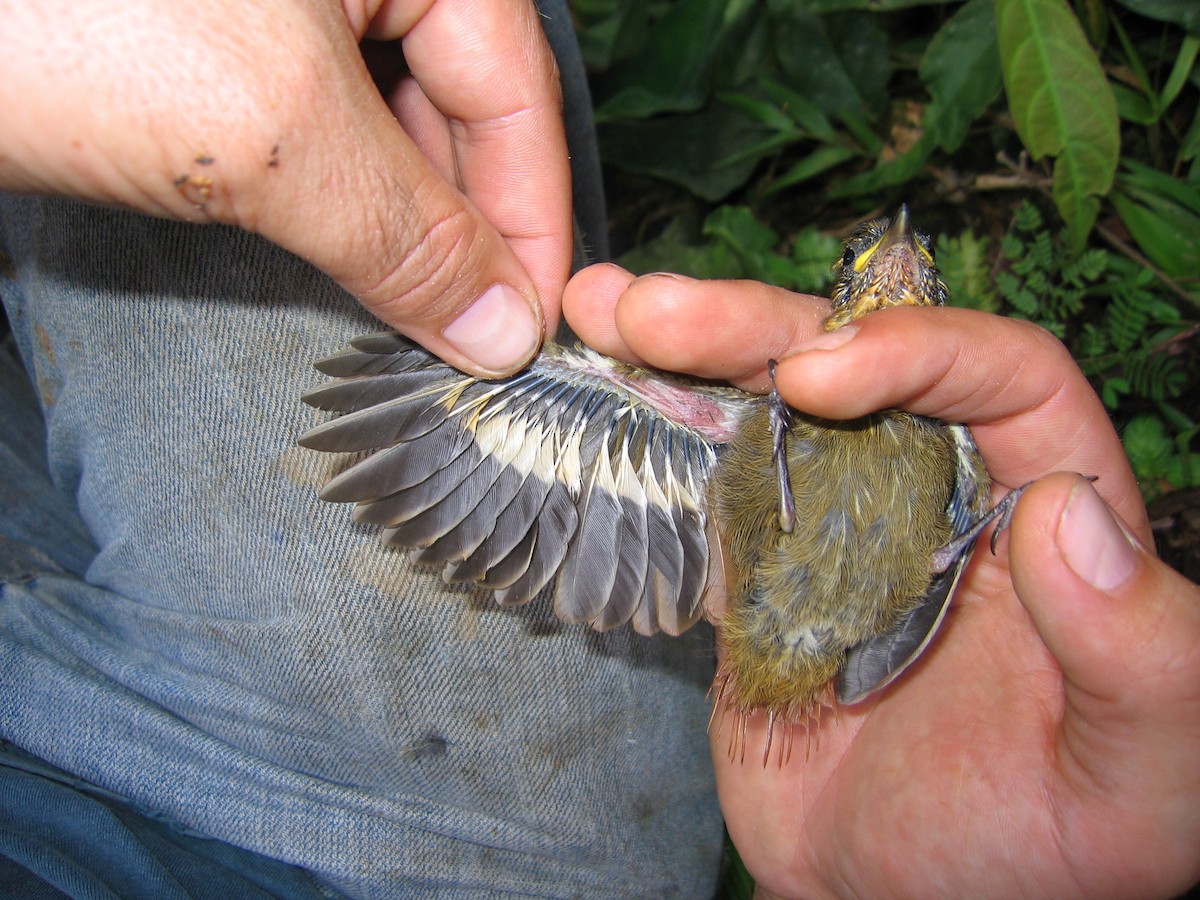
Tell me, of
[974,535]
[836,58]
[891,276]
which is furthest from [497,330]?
[836,58]

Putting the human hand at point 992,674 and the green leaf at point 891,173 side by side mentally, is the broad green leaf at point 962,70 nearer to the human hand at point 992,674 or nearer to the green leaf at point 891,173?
the green leaf at point 891,173

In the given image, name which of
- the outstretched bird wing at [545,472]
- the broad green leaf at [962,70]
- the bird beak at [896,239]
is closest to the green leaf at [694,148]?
the broad green leaf at [962,70]

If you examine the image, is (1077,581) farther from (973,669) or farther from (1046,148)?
Answer: (1046,148)

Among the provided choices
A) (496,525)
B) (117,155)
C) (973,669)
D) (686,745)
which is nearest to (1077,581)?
(973,669)

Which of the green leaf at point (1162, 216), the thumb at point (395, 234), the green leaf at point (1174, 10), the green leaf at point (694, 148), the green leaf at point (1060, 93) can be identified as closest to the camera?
the thumb at point (395, 234)

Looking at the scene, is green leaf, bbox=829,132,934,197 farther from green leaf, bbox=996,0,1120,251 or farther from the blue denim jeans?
the blue denim jeans
